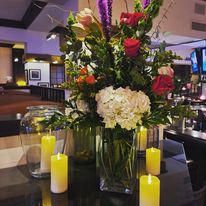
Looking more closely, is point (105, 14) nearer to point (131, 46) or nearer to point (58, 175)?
point (131, 46)

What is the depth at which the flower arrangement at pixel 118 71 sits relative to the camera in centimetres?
88

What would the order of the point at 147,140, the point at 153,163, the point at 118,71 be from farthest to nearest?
the point at 147,140
the point at 153,163
the point at 118,71

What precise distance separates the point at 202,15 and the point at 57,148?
5.63 metres

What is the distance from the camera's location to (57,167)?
1.05m

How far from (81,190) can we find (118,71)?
581 millimetres

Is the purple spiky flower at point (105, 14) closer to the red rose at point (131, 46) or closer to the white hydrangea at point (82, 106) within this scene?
the red rose at point (131, 46)

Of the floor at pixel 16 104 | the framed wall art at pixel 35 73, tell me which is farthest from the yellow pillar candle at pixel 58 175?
the framed wall art at pixel 35 73

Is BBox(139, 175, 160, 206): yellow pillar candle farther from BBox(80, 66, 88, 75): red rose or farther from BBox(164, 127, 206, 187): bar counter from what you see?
BBox(164, 127, 206, 187): bar counter

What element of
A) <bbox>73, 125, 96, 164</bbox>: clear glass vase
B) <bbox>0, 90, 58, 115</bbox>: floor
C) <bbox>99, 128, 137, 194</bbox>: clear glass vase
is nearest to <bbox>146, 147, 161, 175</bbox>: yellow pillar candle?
<bbox>99, 128, 137, 194</bbox>: clear glass vase

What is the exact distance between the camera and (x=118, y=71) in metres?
0.93

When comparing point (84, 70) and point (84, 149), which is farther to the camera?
point (84, 149)

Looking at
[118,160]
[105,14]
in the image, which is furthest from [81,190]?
[105,14]

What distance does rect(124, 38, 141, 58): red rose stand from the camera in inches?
32.6

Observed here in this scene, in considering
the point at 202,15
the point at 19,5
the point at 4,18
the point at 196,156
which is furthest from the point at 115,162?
the point at 4,18
